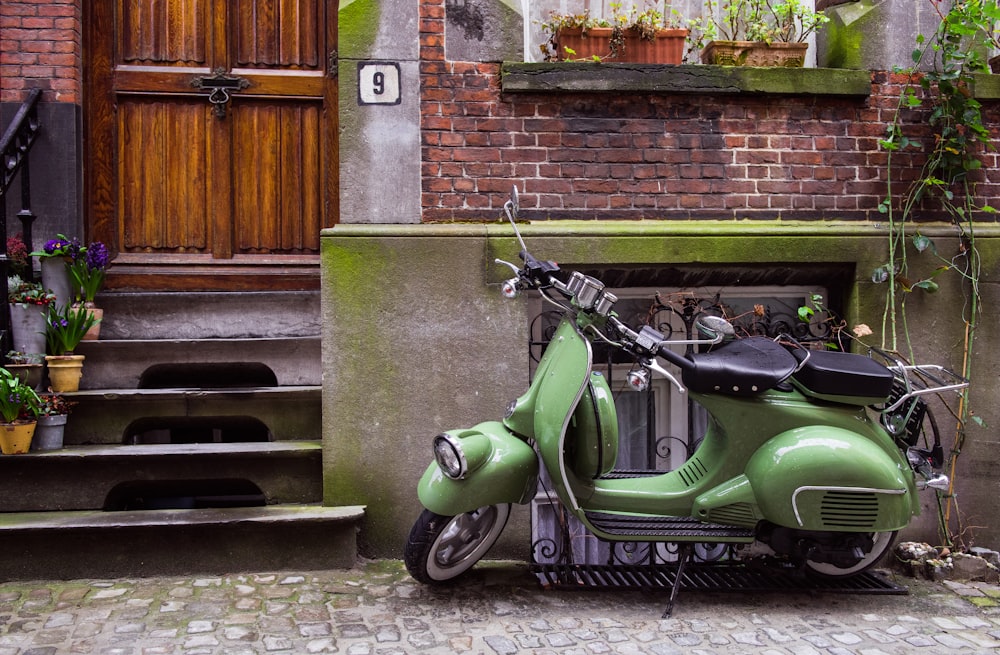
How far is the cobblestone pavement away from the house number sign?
225 centimetres

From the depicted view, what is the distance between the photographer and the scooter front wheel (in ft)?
11.4

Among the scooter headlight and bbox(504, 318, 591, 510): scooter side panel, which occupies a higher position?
bbox(504, 318, 591, 510): scooter side panel

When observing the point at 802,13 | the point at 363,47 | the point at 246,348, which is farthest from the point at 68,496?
the point at 802,13

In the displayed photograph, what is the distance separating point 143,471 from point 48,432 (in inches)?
18.8

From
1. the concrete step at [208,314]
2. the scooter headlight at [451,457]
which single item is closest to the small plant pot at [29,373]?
the concrete step at [208,314]

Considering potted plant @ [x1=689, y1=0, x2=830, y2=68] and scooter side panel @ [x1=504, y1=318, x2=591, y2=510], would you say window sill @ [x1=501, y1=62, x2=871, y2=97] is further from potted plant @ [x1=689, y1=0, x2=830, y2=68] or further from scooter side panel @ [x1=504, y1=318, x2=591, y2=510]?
scooter side panel @ [x1=504, y1=318, x2=591, y2=510]

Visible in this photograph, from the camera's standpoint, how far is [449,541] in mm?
3613

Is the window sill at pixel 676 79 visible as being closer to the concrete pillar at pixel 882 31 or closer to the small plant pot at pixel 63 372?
the concrete pillar at pixel 882 31

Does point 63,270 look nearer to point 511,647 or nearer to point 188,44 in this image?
point 188,44

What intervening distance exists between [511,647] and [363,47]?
2.85 meters

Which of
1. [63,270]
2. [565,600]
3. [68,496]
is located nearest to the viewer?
[565,600]

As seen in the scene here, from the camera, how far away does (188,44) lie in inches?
198

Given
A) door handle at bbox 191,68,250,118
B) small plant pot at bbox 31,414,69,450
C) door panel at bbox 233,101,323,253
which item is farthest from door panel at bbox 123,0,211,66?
small plant pot at bbox 31,414,69,450

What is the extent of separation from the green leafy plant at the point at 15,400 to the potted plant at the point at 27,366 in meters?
0.21
